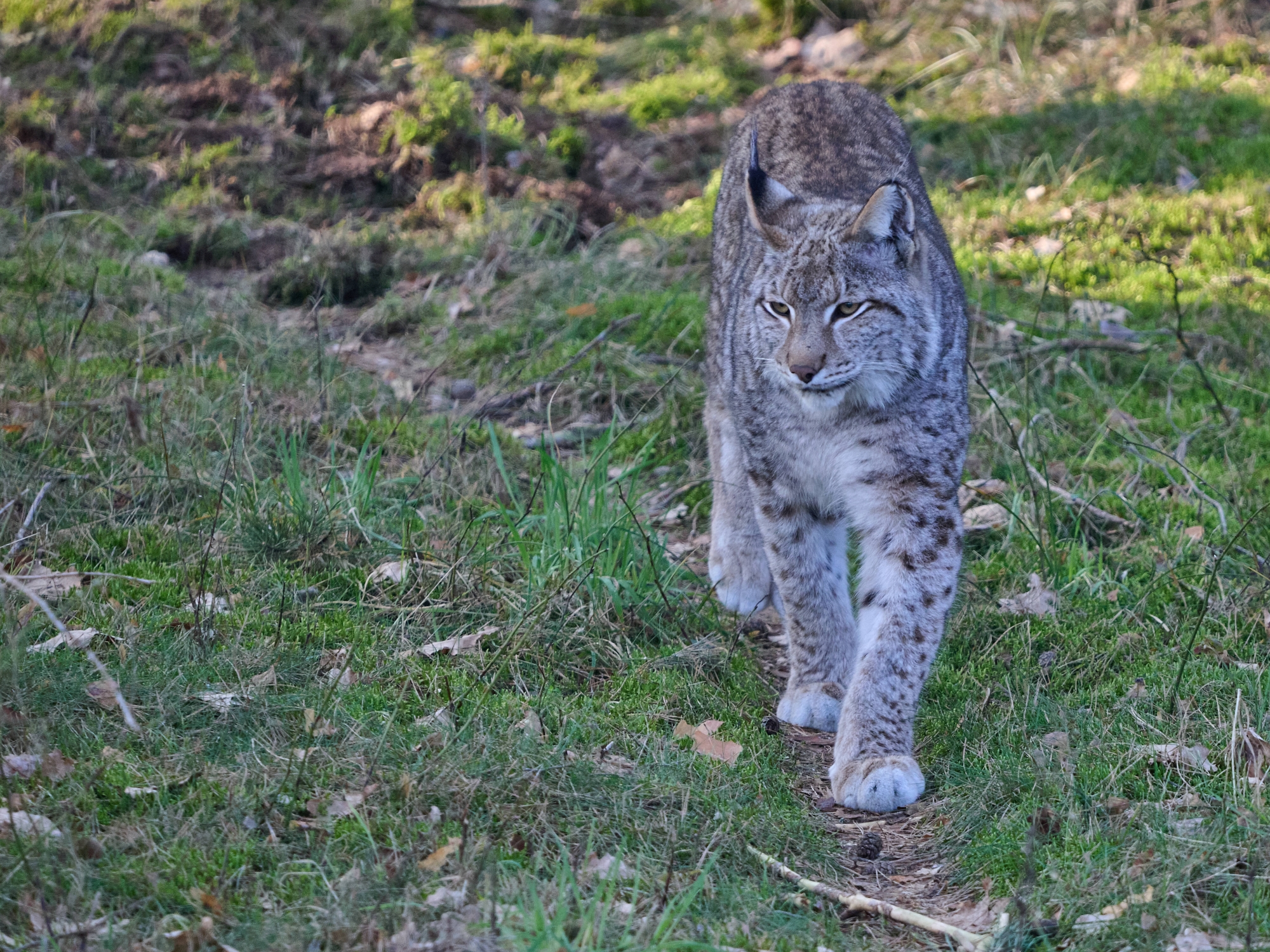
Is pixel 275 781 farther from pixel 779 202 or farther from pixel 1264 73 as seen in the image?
pixel 1264 73

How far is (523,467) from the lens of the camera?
6109 millimetres

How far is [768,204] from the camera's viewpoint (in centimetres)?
478

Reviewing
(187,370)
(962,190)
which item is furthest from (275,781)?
(962,190)

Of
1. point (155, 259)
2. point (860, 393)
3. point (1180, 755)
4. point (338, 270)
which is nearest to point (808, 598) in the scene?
point (860, 393)

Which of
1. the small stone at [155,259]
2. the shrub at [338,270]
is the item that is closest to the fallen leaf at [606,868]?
the shrub at [338,270]

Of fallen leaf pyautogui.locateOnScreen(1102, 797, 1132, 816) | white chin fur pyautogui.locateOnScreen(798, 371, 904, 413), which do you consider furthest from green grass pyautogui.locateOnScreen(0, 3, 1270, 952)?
white chin fur pyautogui.locateOnScreen(798, 371, 904, 413)

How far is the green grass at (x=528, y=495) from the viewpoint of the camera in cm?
322

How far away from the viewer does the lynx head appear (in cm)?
434

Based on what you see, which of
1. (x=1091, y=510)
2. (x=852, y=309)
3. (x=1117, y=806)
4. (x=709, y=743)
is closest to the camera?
(x=1117, y=806)

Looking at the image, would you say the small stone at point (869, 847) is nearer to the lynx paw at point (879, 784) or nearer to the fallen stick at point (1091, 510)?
the lynx paw at point (879, 784)

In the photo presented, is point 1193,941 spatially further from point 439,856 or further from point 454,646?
point 454,646

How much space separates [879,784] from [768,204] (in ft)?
6.96

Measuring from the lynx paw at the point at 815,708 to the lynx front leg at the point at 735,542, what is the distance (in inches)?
35.6

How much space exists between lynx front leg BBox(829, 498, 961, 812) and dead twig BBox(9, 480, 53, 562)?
2.89m
